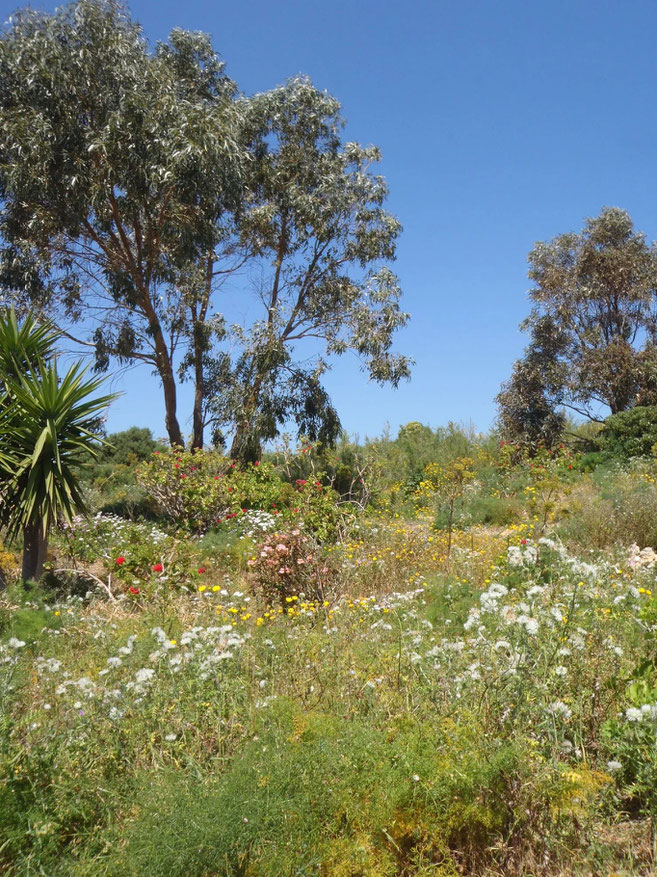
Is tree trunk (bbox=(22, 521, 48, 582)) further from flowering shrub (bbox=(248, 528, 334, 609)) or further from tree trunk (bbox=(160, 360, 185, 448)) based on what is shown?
tree trunk (bbox=(160, 360, 185, 448))

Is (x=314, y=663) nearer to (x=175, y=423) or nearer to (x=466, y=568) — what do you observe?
(x=466, y=568)

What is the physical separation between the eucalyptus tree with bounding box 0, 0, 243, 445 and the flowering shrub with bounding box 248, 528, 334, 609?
995 cm

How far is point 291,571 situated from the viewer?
→ 684 centimetres

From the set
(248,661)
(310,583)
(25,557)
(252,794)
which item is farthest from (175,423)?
(252,794)

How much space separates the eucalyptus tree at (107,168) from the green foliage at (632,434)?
10.2m

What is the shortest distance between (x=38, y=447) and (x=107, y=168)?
9.38 metres

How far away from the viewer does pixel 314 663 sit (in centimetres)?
388

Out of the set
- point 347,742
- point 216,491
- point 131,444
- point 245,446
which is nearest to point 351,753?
point 347,742

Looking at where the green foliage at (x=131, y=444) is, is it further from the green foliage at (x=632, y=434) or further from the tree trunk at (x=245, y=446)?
the green foliage at (x=632, y=434)

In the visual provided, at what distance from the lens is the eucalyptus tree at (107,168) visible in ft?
46.9

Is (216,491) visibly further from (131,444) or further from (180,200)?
(131,444)

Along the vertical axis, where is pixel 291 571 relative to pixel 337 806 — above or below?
above

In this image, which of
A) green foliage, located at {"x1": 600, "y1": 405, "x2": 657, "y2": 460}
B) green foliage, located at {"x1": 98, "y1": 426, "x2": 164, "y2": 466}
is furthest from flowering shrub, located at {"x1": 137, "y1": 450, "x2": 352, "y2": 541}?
green foliage, located at {"x1": 98, "y1": 426, "x2": 164, "y2": 466}

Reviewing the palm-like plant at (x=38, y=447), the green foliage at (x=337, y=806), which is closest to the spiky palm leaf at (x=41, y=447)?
the palm-like plant at (x=38, y=447)
